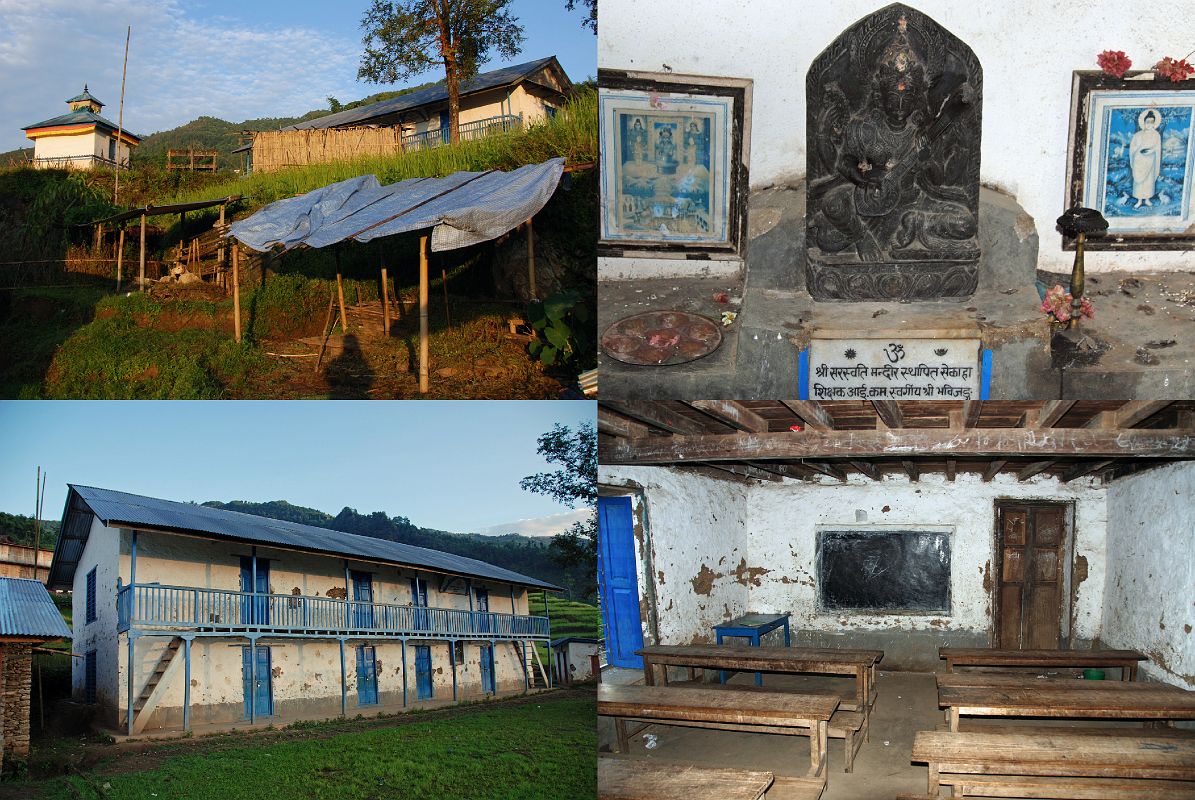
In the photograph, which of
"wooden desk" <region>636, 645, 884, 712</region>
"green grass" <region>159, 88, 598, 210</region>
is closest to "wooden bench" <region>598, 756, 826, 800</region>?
"wooden desk" <region>636, 645, 884, 712</region>

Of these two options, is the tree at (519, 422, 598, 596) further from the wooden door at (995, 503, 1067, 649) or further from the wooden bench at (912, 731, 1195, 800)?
the wooden door at (995, 503, 1067, 649)

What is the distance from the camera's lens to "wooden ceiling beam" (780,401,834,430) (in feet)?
15.0

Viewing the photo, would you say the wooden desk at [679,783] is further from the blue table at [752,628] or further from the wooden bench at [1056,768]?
the blue table at [752,628]

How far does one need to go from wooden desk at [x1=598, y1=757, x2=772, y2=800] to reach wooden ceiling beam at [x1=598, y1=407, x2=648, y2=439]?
164 cm

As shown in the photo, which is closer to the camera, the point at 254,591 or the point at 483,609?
the point at 254,591

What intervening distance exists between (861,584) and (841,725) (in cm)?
335

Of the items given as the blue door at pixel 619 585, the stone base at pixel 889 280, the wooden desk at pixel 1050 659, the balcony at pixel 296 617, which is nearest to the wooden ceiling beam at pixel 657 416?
the blue door at pixel 619 585

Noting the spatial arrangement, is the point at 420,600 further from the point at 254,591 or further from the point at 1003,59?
the point at 1003,59

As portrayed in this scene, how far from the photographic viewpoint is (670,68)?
5.23 metres

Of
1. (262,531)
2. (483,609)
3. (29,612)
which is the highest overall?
(262,531)

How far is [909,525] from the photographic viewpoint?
8461mm

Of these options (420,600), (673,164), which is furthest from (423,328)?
(420,600)

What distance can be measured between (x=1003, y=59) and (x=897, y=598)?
4.89 metres

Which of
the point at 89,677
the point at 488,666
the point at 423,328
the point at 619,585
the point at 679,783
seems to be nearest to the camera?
the point at 679,783
